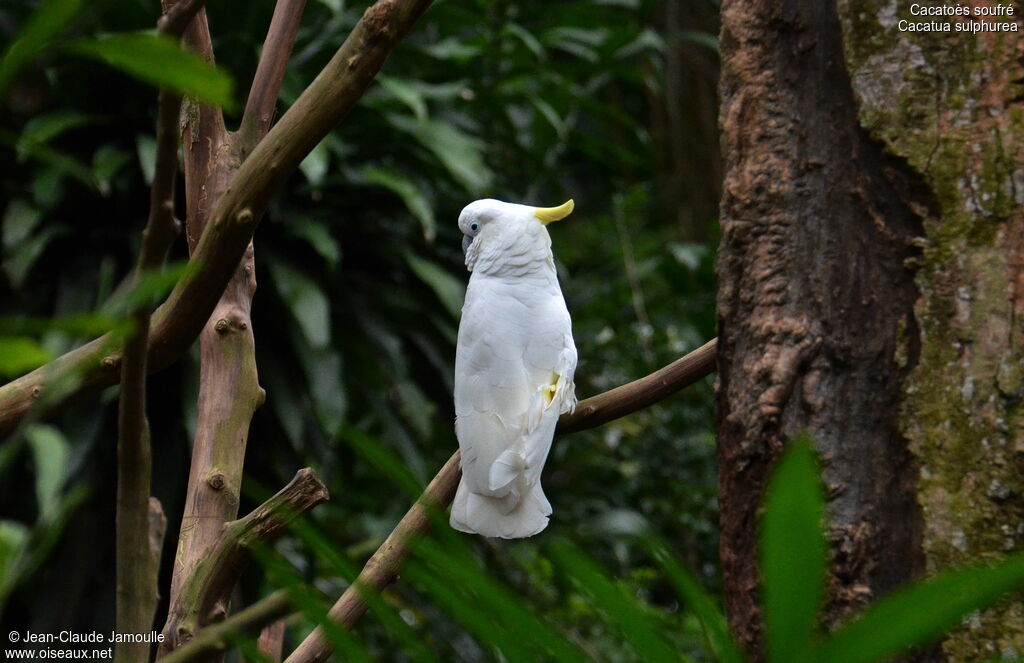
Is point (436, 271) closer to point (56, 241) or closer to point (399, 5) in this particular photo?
point (56, 241)

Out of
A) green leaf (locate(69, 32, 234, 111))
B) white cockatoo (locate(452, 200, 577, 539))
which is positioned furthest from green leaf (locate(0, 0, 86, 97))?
white cockatoo (locate(452, 200, 577, 539))

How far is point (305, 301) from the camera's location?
1.99 metres

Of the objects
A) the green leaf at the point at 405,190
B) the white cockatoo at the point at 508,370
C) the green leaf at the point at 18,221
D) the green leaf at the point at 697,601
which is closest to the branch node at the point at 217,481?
the white cockatoo at the point at 508,370

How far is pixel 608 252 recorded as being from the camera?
294 centimetres

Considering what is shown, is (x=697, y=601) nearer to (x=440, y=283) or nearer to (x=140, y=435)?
(x=140, y=435)

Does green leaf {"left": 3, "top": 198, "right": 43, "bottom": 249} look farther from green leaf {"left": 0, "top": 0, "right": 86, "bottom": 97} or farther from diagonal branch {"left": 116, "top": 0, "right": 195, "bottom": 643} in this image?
green leaf {"left": 0, "top": 0, "right": 86, "bottom": 97}

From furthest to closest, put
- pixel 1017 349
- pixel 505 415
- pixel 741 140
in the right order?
1. pixel 505 415
2. pixel 741 140
3. pixel 1017 349

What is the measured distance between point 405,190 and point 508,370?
3.21 feet

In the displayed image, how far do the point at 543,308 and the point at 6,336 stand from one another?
1.01 metres

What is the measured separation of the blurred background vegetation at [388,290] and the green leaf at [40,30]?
54.3 inches

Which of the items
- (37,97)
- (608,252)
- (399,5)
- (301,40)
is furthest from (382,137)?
(399,5)

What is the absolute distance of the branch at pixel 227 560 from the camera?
75 cm

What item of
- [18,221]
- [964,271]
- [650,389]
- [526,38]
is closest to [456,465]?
[650,389]

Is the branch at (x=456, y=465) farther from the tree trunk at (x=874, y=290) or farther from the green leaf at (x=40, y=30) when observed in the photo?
the green leaf at (x=40, y=30)
